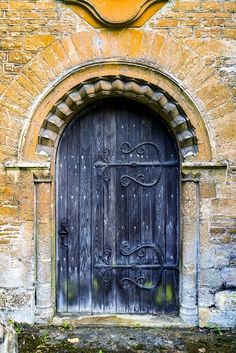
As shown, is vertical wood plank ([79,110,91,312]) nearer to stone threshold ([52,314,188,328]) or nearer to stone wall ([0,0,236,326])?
stone threshold ([52,314,188,328])

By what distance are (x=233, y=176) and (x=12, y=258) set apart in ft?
8.44

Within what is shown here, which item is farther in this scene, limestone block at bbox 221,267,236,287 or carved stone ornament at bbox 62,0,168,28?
limestone block at bbox 221,267,236,287

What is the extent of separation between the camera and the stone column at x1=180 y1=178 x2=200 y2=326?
436 centimetres

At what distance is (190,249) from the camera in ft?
14.4

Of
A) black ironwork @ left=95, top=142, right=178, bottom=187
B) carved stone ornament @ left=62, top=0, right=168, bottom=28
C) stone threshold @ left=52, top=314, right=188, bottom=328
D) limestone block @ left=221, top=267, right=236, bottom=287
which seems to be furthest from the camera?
black ironwork @ left=95, top=142, right=178, bottom=187

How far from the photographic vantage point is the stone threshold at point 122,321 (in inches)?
176

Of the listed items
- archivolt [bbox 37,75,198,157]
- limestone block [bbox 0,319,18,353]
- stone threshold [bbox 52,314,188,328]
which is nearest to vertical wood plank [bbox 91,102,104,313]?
archivolt [bbox 37,75,198,157]

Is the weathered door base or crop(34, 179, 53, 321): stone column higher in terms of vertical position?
crop(34, 179, 53, 321): stone column

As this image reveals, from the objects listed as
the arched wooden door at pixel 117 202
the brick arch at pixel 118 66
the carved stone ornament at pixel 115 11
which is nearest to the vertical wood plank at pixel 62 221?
the arched wooden door at pixel 117 202

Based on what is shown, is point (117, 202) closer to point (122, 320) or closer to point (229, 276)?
point (122, 320)

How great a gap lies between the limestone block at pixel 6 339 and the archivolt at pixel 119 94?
86.9 inches

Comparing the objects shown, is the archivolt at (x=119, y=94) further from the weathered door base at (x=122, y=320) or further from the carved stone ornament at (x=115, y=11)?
the weathered door base at (x=122, y=320)

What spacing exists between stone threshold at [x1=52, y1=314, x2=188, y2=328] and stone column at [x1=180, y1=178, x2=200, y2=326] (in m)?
0.16

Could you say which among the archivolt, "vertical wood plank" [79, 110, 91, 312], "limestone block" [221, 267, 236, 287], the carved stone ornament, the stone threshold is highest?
the carved stone ornament
